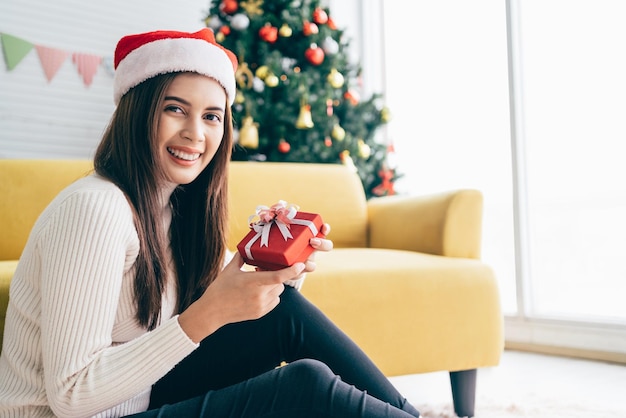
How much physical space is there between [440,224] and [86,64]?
7.07ft

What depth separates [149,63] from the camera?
96 cm

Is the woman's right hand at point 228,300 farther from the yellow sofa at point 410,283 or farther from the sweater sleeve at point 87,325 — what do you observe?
the yellow sofa at point 410,283

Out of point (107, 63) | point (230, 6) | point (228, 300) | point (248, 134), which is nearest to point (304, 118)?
point (248, 134)

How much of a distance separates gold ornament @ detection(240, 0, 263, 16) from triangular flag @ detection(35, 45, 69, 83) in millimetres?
982

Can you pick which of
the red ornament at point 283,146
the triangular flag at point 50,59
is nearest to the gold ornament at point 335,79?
the red ornament at point 283,146

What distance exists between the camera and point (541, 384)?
1.92 meters

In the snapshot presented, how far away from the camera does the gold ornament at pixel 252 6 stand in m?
2.74

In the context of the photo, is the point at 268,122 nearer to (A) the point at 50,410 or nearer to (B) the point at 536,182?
(B) the point at 536,182

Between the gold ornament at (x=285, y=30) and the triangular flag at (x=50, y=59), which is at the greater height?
the gold ornament at (x=285, y=30)

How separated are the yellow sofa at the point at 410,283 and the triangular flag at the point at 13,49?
1.20m

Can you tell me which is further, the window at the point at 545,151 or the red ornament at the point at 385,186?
the red ornament at the point at 385,186

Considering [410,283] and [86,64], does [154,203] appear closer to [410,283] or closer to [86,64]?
[410,283]

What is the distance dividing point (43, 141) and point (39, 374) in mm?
2335

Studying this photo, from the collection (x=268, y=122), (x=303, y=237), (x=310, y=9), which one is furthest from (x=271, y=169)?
(x=303, y=237)
